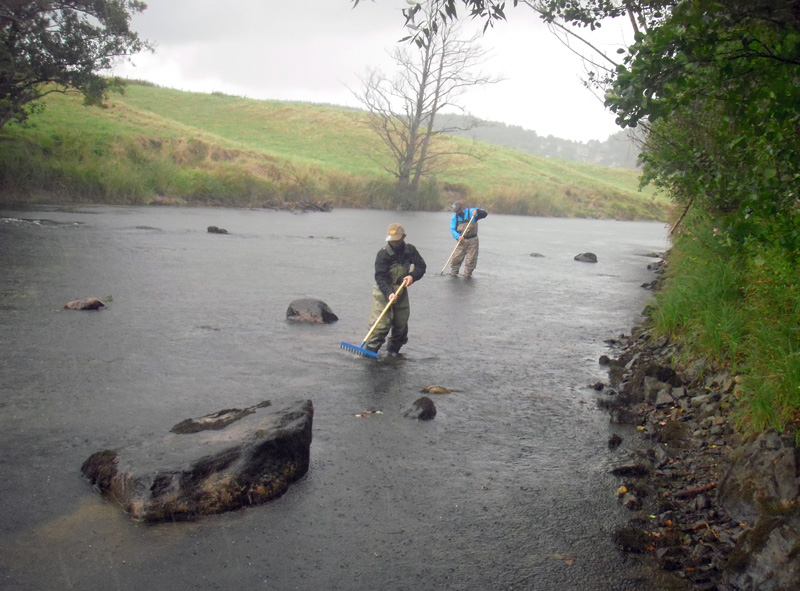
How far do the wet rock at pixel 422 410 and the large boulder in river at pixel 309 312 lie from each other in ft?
12.9

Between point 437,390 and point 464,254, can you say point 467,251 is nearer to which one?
point 464,254

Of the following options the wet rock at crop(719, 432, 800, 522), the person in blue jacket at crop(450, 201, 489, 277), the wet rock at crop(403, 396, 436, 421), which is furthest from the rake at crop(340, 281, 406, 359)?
the person in blue jacket at crop(450, 201, 489, 277)

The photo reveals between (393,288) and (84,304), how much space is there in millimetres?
4314

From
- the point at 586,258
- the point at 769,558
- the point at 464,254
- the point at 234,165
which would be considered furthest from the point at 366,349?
the point at 234,165

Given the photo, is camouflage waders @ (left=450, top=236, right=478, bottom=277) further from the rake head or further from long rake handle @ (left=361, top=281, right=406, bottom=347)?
the rake head

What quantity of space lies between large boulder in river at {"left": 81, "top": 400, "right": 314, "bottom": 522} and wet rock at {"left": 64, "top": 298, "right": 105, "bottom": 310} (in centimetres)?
538

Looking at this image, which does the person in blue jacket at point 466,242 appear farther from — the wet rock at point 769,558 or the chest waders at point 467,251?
the wet rock at point 769,558

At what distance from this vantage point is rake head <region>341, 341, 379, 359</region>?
8.70 m

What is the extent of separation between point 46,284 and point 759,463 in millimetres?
10647

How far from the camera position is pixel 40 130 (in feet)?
105

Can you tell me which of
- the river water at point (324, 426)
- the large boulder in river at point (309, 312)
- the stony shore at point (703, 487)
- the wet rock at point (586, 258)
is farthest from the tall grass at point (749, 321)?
the wet rock at point (586, 258)

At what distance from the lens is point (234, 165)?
3862cm

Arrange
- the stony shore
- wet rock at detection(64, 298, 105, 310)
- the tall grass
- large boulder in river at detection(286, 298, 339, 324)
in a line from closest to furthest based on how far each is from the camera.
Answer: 1. the stony shore
2. the tall grass
3. wet rock at detection(64, 298, 105, 310)
4. large boulder in river at detection(286, 298, 339, 324)

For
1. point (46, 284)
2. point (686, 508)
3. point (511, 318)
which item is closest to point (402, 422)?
point (686, 508)
